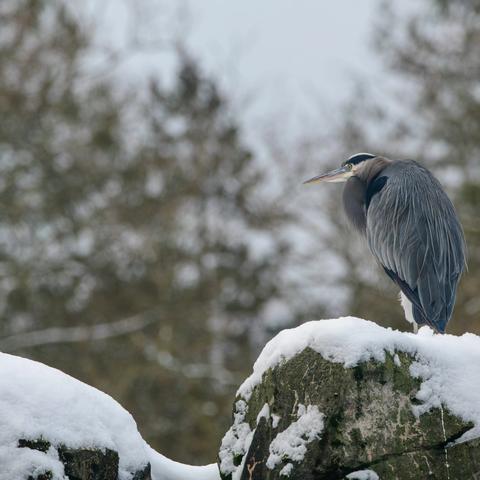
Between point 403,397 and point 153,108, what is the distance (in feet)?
64.0

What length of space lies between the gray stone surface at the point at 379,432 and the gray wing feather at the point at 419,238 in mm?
2146

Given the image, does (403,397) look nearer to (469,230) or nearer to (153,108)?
(469,230)

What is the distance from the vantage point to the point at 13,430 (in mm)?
4633

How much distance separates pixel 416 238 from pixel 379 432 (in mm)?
2974

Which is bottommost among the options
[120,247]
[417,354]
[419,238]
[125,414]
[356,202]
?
[125,414]

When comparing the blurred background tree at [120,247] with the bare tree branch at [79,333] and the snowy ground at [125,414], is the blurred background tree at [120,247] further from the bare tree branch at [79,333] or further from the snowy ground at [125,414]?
the snowy ground at [125,414]

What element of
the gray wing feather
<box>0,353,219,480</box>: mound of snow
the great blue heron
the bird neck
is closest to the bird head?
the bird neck

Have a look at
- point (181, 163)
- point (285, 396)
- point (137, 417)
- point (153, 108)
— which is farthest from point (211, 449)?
point (285, 396)

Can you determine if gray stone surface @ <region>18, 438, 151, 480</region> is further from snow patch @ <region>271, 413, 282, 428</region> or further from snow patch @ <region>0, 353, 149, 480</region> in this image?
snow patch @ <region>271, 413, 282, 428</region>

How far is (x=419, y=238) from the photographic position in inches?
298

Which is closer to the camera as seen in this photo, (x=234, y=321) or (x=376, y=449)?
(x=376, y=449)

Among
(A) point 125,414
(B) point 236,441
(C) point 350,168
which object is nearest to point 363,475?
(B) point 236,441

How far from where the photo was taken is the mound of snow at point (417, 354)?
488 cm

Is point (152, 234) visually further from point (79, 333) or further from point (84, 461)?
point (84, 461)
